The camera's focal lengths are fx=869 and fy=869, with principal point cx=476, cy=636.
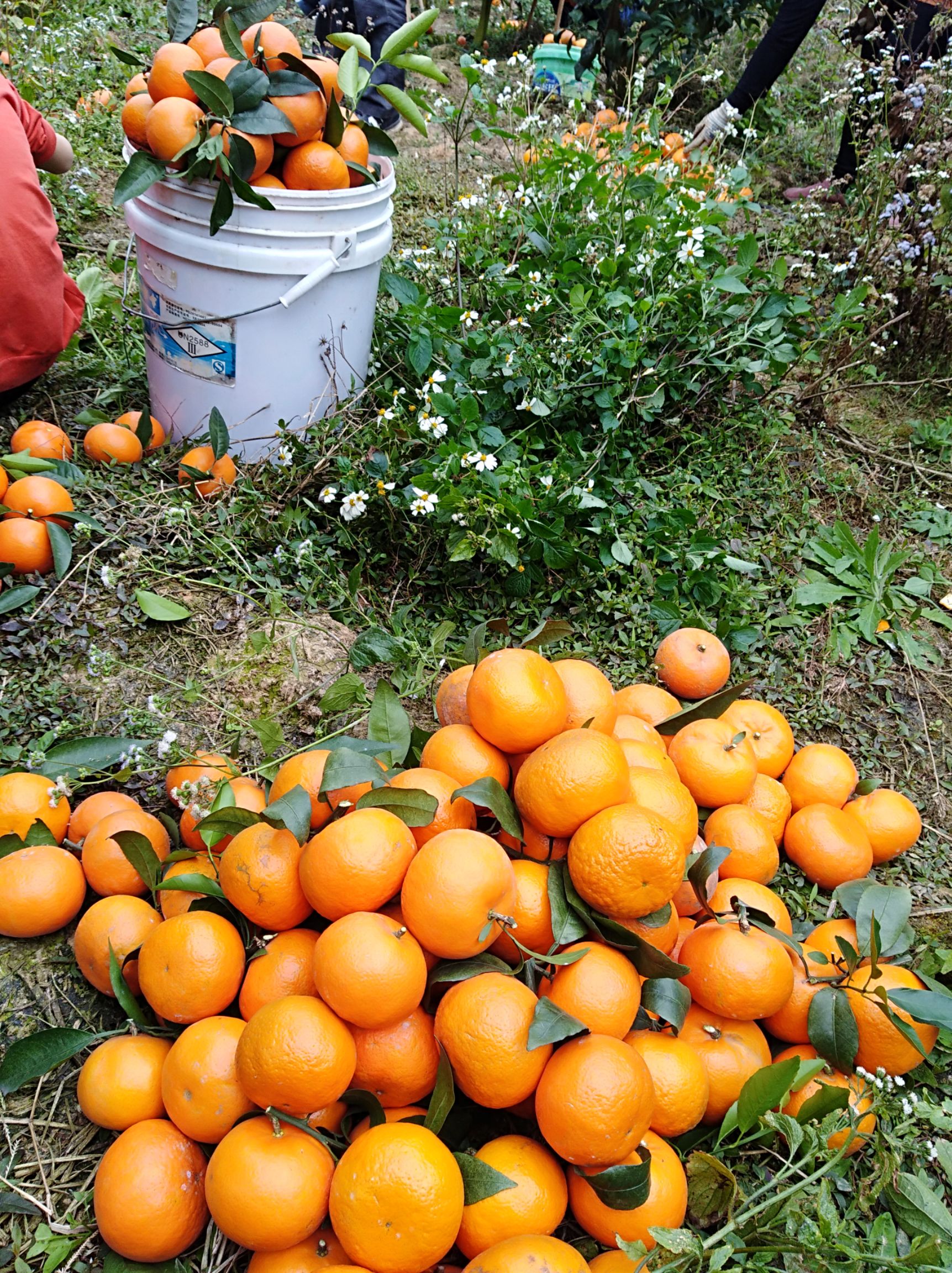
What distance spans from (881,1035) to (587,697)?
2.54 ft

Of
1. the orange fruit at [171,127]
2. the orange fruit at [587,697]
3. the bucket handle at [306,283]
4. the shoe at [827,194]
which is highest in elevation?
the orange fruit at [171,127]

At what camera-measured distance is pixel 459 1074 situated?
4.04 feet

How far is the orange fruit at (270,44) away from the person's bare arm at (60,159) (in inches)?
34.2

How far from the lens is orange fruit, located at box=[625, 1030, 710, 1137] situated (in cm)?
131

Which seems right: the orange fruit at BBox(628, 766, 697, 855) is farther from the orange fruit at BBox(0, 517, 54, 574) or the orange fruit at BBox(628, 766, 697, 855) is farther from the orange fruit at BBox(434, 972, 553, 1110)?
the orange fruit at BBox(0, 517, 54, 574)

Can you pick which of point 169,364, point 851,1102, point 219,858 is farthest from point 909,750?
point 169,364

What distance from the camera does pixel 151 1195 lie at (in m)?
1.18

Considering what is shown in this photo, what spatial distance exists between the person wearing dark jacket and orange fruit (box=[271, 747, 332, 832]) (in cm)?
344

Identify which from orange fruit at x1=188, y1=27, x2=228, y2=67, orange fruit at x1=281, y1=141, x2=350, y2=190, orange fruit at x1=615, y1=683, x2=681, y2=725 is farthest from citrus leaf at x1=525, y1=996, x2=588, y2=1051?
orange fruit at x1=188, y1=27, x2=228, y2=67

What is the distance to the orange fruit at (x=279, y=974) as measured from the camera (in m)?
1.30

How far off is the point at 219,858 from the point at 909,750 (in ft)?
5.87

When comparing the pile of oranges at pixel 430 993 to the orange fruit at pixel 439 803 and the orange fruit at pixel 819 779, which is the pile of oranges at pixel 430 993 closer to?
the orange fruit at pixel 439 803

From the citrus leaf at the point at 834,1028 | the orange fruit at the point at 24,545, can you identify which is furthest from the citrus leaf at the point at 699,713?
the orange fruit at the point at 24,545

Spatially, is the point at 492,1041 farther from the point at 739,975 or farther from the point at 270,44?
the point at 270,44
